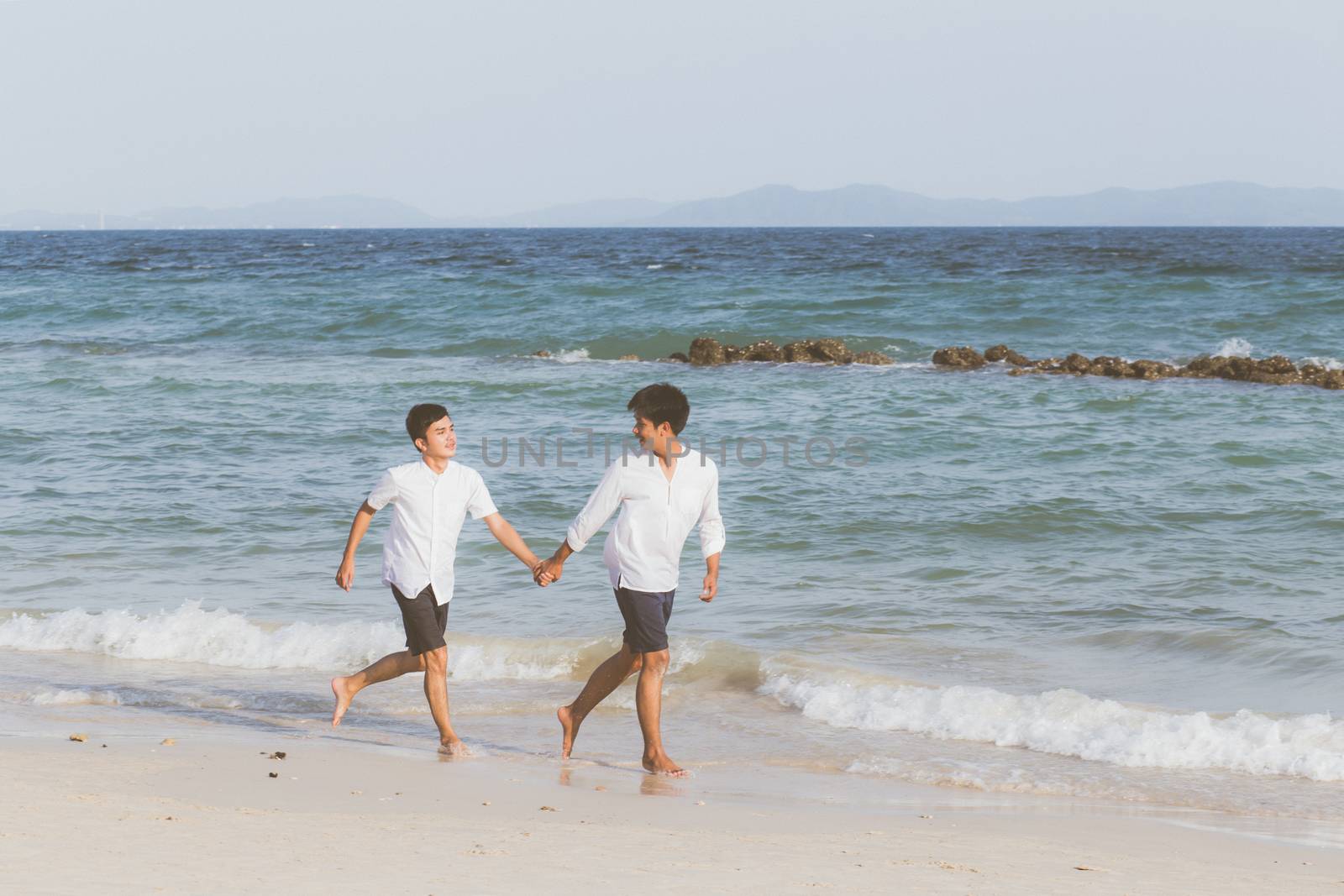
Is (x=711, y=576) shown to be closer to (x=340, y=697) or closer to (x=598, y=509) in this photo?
(x=598, y=509)

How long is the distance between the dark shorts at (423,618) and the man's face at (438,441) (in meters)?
0.60

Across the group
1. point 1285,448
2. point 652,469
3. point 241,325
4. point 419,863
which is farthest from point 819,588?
point 241,325

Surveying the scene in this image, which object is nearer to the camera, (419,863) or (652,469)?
(419,863)

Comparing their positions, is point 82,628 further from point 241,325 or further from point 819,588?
point 241,325

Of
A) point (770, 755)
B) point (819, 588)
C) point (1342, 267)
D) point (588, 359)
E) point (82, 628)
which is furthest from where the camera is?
point (1342, 267)

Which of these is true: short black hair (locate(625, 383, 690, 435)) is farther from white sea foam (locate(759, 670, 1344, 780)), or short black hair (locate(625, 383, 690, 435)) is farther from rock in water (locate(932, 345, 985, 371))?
rock in water (locate(932, 345, 985, 371))

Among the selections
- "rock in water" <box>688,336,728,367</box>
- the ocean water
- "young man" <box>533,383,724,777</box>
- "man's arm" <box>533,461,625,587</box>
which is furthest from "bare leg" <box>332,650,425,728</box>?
"rock in water" <box>688,336,728,367</box>

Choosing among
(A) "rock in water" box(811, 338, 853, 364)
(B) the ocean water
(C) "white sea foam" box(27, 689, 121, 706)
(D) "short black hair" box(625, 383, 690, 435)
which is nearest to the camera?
(D) "short black hair" box(625, 383, 690, 435)

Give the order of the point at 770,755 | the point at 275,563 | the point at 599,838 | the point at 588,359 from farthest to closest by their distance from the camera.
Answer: the point at 588,359 → the point at 275,563 → the point at 770,755 → the point at 599,838

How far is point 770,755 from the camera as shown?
19.4ft

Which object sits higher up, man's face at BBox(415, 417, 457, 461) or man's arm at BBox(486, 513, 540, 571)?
man's face at BBox(415, 417, 457, 461)

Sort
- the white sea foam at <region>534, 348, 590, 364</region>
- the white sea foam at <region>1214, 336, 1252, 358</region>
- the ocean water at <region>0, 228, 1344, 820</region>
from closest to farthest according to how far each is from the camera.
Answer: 1. the ocean water at <region>0, 228, 1344, 820</region>
2. the white sea foam at <region>1214, 336, 1252, 358</region>
3. the white sea foam at <region>534, 348, 590, 364</region>

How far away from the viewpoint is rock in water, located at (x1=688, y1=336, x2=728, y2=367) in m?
21.4

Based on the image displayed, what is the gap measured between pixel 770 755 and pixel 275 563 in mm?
4916
